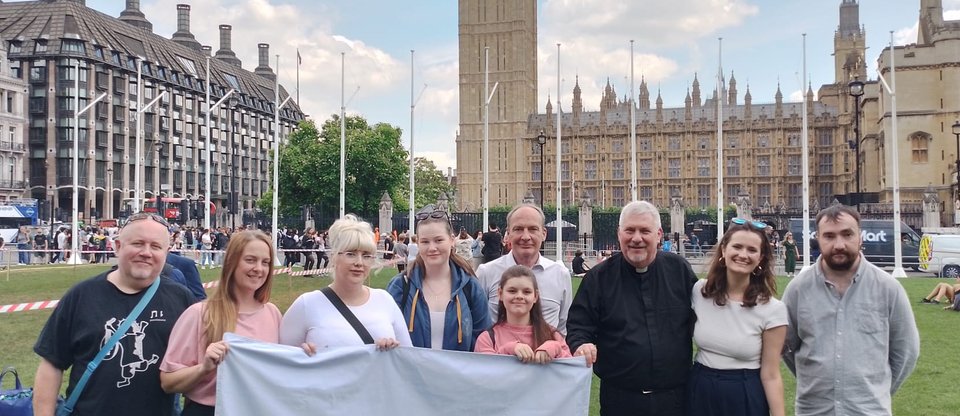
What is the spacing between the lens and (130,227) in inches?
138

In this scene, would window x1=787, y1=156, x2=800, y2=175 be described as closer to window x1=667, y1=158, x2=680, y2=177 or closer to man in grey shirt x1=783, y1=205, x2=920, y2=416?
window x1=667, y1=158, x2=680, y2=177

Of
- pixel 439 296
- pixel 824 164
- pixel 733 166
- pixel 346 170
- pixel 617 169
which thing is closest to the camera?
pixel 439 296

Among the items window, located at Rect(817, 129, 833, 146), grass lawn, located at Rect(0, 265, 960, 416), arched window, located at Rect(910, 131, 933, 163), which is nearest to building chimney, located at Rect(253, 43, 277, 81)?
window, located at Rect(817, 129, 833, 146)

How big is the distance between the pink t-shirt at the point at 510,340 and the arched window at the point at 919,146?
4658cm

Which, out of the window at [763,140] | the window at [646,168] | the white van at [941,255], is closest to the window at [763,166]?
the window at [763,140]

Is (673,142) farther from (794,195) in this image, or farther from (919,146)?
(919,146)

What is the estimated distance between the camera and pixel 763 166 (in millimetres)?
72000

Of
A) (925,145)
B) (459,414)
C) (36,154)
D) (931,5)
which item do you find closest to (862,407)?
(459,414)

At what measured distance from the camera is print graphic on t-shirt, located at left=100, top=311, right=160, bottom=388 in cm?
336

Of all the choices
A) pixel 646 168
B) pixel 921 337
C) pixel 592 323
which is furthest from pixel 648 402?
pixel 646 168

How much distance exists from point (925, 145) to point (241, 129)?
56.7 metres

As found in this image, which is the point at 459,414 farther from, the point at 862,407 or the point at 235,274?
the point at 862,407

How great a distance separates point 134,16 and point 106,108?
70.3 feet

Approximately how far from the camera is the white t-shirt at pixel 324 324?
3.59 m
